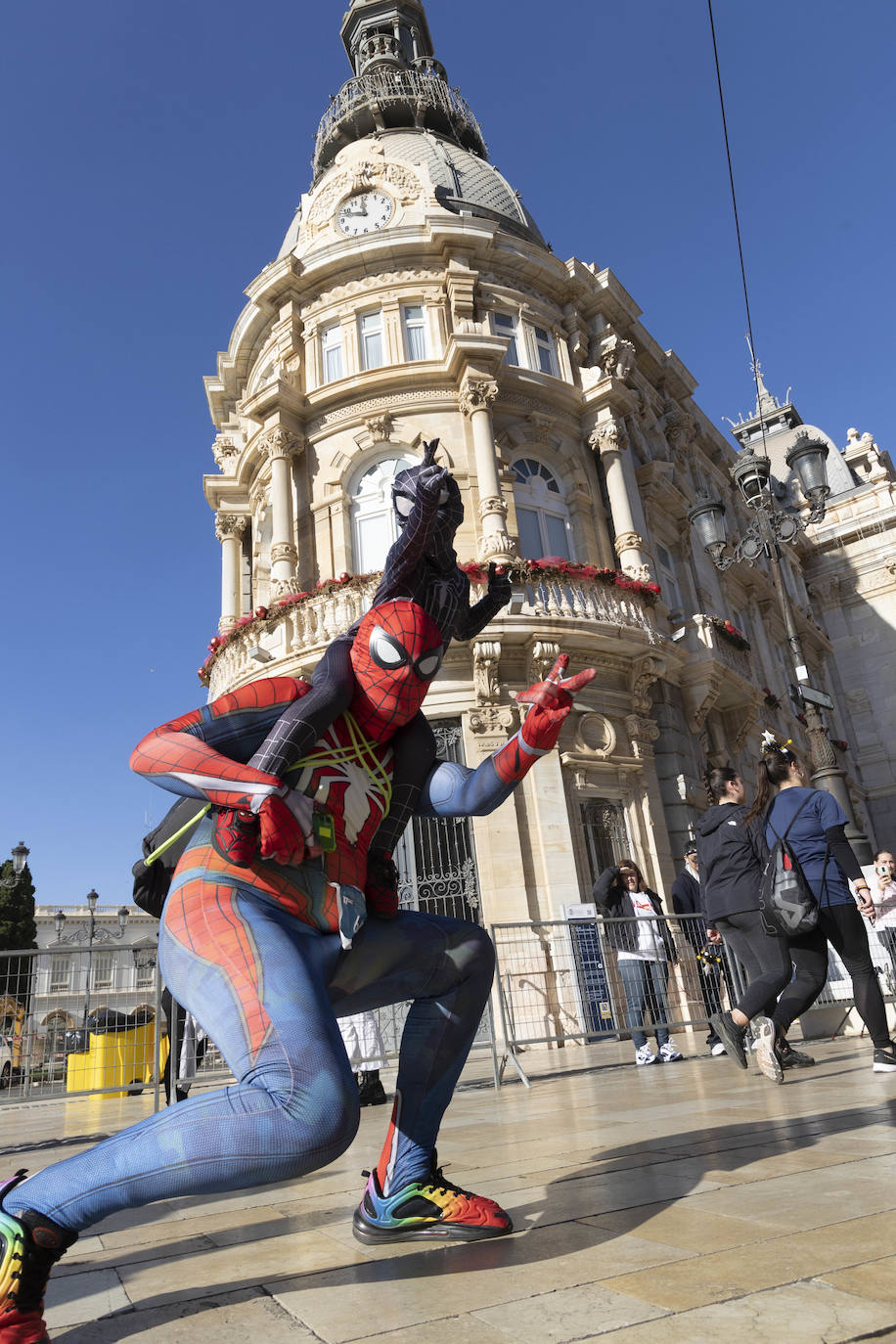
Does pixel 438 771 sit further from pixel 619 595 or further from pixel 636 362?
pixel 636 362

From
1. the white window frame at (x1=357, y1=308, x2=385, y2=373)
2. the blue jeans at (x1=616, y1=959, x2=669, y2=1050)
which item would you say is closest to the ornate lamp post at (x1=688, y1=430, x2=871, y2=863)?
the blue jeans at (x1=616, y1=959, x2=669, y2=1050)

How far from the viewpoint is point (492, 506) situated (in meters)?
16.2

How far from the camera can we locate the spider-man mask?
8.76 ft

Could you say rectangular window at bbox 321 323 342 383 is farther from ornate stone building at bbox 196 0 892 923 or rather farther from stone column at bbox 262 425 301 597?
stone column at bbox 262 425 301 597

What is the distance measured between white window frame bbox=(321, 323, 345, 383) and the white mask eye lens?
17111 millimetres

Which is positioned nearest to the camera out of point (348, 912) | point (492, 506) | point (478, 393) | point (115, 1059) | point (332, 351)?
point (348, 912)

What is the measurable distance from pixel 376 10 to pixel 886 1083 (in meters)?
35.9

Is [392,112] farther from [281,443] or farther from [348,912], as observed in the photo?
[348,912]

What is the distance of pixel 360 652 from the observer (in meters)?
2.71

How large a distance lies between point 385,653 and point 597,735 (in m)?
13.4

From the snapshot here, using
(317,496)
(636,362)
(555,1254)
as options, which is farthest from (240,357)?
(555,1254)

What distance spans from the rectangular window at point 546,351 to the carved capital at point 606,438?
1644 mm

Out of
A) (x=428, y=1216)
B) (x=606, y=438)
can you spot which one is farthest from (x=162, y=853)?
(x=606, y=438)

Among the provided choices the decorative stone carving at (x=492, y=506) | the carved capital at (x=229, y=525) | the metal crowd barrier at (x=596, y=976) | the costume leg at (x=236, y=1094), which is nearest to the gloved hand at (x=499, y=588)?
the costume leg at (x=236, y=1094)
